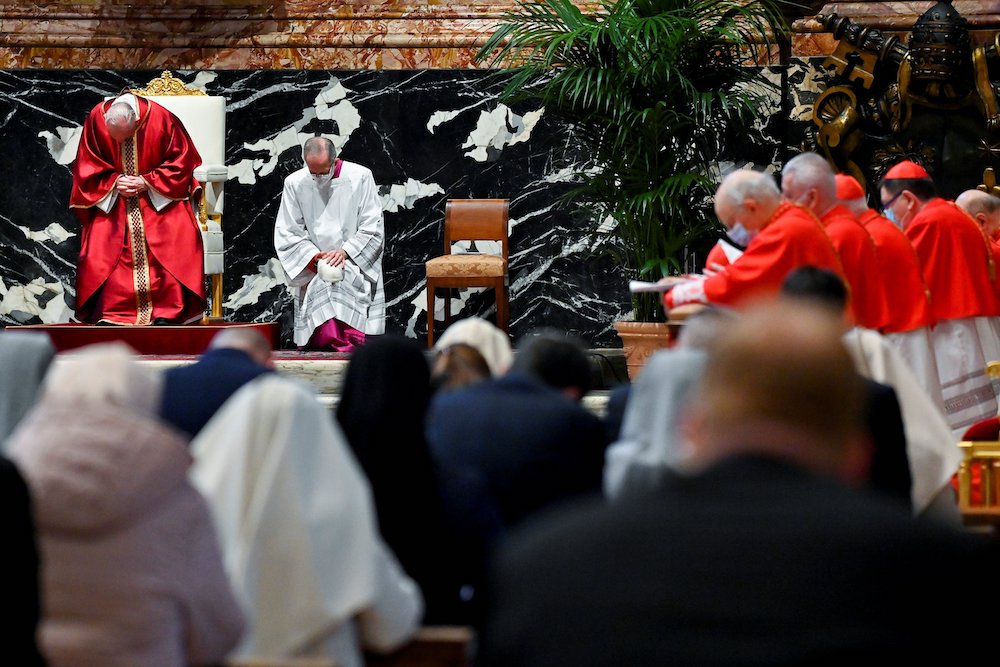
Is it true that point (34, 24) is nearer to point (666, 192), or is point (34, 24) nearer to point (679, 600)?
point (666, 192)

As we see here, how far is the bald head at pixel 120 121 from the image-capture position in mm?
10508

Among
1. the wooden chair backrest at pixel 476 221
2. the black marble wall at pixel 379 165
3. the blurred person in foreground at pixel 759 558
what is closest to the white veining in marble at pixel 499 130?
the black marble wall at pixel 379 165

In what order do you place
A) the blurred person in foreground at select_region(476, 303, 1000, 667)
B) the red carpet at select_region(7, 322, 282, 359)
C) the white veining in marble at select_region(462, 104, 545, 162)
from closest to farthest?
the blurred person in foreground at select_region(476, 303, 1000, 667)
the red carpet at select_region(7, 322, 282, 359)
the white veining in marble at select_region(462, 104, 545, 162)

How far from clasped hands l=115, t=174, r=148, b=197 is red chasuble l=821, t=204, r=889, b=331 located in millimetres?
5281

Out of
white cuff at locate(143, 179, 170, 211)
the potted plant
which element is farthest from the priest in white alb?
the potted plant

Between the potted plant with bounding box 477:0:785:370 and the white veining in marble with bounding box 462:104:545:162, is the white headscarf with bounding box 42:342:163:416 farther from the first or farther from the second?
the white veining in marble with bounding box 462:104:545:162

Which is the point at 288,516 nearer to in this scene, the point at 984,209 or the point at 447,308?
the point at 984,209

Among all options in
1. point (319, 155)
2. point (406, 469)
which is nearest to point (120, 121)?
point (319, 155)

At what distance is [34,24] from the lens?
12.2 metres

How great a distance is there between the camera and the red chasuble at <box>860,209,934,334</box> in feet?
24.2

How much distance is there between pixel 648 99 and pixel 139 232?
3763 millimetres

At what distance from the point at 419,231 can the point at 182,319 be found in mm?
2198

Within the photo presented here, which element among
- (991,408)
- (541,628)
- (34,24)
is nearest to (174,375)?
(541,628)

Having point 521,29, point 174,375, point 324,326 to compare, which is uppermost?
point 521,29
